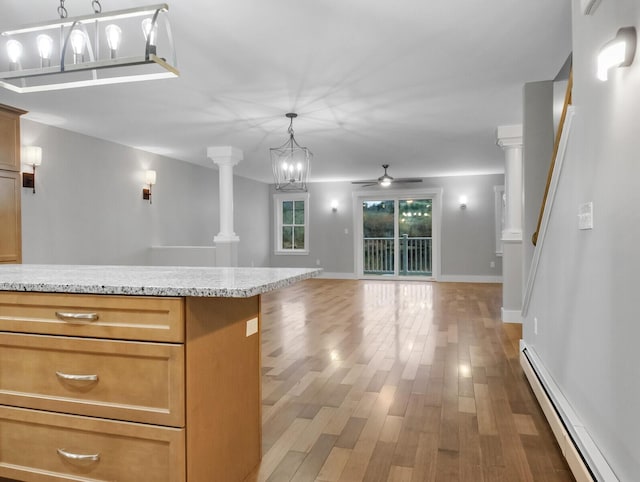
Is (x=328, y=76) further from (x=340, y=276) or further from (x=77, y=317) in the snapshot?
(x=340, y=276)

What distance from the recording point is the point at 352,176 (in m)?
10.3

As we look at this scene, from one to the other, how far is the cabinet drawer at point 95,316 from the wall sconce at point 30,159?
398 centimetres

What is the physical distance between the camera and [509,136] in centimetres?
563

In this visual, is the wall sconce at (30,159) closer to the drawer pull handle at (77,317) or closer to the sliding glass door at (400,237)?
the drawer pull handle at (77,317)

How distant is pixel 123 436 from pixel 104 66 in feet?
5.42

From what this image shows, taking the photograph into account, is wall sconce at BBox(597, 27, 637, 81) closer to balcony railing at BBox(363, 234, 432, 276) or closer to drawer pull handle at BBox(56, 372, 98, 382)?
drawer pull handle at BBox(56, 372, 98, 382)

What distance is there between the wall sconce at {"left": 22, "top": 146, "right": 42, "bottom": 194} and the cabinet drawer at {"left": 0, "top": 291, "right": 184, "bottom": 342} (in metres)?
3.98

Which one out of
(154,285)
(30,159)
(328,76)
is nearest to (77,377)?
(154,285)

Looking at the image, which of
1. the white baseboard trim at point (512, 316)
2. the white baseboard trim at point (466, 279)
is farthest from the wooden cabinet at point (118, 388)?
the white baseboard trim at point (466, 279)

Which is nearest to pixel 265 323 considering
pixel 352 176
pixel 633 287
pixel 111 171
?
pixel 111 171

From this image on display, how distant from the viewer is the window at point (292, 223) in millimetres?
11375

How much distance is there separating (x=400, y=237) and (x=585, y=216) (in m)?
8.74

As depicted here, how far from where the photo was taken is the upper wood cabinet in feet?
14.2

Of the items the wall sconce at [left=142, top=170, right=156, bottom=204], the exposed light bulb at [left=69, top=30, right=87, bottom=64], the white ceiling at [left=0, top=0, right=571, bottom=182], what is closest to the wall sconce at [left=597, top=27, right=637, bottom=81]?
the white ceiling at [left=0, top=0, right=571, bottom=182]
